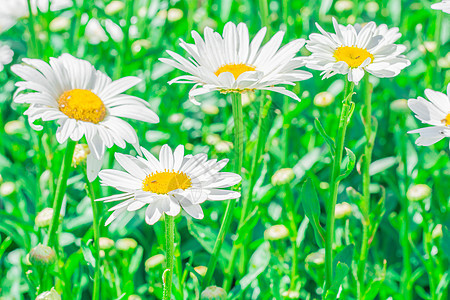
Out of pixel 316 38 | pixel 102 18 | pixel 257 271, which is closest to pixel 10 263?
pixel 257 271

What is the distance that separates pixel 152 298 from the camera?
1.45m

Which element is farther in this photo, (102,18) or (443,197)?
(102,18)

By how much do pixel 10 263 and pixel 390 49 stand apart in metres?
1.04

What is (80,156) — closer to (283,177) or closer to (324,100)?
(283,177)

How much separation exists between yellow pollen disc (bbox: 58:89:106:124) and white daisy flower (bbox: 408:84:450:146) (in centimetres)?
54

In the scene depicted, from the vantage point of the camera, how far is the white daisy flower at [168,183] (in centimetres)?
87

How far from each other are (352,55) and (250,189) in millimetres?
368

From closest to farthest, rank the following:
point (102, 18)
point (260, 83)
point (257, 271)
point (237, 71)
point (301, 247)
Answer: point (260, 83) → point (237, 71) → point (257, 271) → point (301, 247) → point (102, 18)

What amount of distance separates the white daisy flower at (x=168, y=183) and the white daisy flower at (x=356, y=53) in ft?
0.80

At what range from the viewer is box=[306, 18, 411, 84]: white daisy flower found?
97 centimetres

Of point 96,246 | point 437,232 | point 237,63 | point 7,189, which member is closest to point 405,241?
point 437,232

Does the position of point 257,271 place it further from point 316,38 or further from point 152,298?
point 316,38

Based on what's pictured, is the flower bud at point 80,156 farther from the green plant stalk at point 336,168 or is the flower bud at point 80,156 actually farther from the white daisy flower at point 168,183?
the green plant stalk at point 336,168

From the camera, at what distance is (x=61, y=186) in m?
1.02
